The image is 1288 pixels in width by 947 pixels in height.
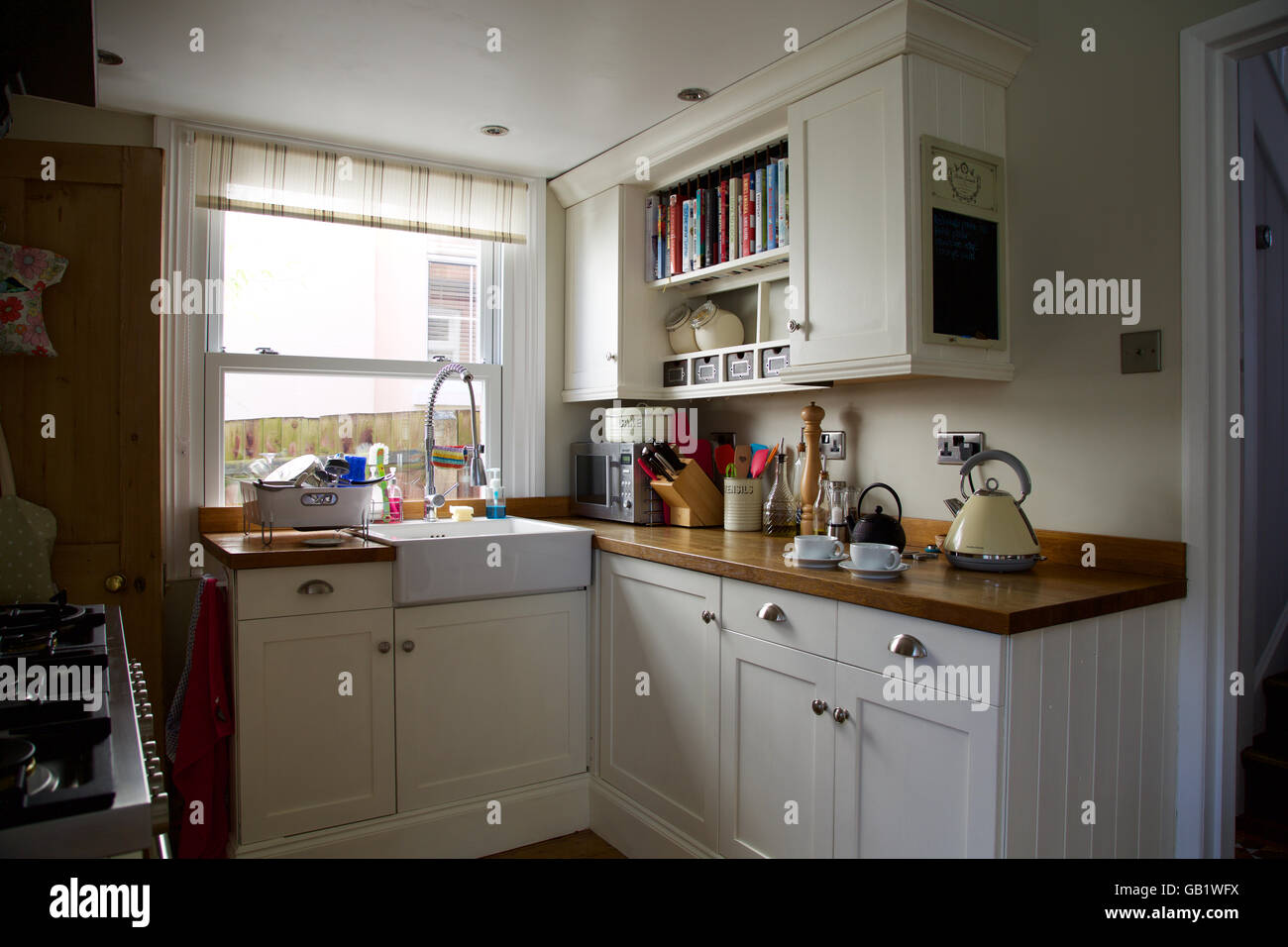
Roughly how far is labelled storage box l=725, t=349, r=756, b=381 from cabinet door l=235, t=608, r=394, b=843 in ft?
4.36

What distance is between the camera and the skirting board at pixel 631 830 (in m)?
2.29

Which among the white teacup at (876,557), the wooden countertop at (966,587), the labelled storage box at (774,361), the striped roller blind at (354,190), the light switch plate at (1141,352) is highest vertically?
the striped roller blind at (354,190)

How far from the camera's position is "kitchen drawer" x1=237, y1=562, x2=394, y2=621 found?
2.21 m

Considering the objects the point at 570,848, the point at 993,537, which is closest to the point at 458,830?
the point at 570,848

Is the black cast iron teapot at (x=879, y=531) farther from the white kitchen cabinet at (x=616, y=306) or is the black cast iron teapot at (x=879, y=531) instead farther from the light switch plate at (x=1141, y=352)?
the white kitchen cabinet at (x=616, y=306)

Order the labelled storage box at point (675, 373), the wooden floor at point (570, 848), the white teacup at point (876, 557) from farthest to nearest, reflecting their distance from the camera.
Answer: the labelled storage box at point (675, 373) → the wooden floor at point (570, 848) → the white teacup at point (876, 557)

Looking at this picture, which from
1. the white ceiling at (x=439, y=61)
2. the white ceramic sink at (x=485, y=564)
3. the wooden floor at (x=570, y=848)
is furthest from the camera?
the wooden floor at (x=570, y=848)

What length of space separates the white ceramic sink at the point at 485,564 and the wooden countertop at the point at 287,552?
0.06 meters

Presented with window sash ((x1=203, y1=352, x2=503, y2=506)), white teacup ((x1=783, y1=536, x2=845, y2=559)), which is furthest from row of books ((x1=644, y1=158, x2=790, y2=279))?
white teacup ((x1=783, y1=536, x2=845, y2=559))

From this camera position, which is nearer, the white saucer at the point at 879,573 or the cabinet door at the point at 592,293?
the white saucer at the point at 879,573

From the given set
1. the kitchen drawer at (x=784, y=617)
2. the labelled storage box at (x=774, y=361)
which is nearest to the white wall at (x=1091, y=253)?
the labelled storage box at (x=774, y=361)

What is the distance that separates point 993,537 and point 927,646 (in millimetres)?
400

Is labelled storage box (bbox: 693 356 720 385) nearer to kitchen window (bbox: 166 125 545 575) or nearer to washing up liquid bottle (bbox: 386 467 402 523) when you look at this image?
kitchen window (bbox: 166 125 545 575)

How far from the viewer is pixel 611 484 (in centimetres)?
310
